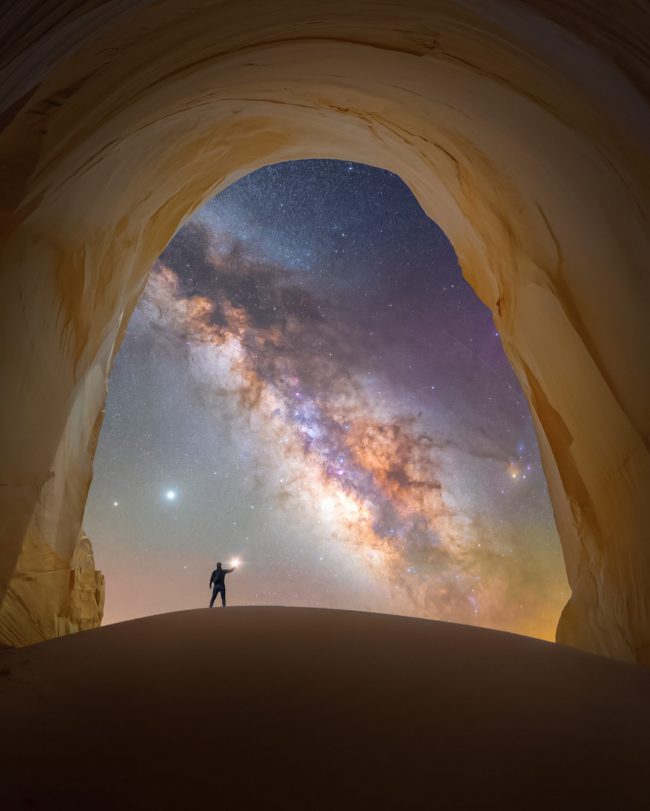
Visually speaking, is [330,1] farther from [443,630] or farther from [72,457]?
[72,457]

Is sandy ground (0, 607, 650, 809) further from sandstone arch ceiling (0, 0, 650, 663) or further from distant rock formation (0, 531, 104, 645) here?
sandstone arch ceiling (0, 0, 650, 663)

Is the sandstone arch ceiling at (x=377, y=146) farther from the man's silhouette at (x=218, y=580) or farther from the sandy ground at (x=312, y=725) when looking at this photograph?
the man's silhouette at (x=218, y=580)

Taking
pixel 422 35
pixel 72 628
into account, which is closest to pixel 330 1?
pixel 422 35

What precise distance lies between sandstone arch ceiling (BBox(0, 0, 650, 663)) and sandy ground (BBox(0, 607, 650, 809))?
1.82m

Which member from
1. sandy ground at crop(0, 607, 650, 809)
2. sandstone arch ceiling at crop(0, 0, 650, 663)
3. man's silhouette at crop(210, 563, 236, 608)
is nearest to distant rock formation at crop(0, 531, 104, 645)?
sandstone arch ceiling at crop(0, 0, 650, 663)

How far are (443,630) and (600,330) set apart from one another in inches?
115

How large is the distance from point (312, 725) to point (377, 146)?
6.70 meters

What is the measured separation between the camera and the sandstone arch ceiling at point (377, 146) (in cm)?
253

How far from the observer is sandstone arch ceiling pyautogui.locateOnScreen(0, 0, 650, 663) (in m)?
2.53

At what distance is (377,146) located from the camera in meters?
6.39

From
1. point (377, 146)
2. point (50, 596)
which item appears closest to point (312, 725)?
point (50, 596)

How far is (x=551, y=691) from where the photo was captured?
247 centimetres

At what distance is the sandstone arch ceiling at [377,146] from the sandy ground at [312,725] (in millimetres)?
1825

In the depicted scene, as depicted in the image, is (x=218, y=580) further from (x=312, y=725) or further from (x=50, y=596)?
(x=312, y=725)
